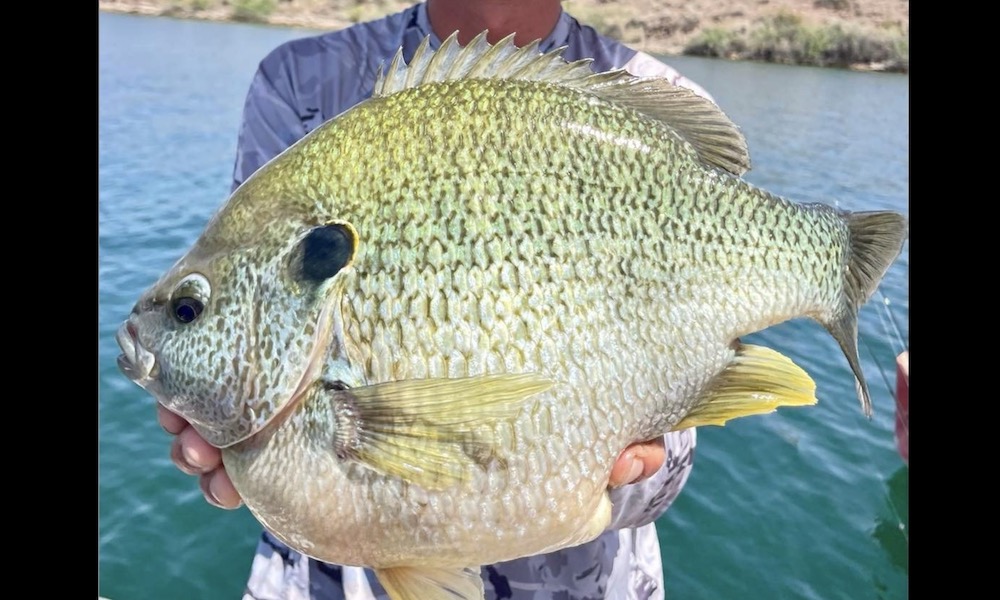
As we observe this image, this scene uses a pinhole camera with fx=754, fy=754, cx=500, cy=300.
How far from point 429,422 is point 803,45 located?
107 feet

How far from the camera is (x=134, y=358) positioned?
1223 millimetres

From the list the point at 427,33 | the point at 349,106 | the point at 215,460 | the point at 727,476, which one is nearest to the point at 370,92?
the point at 349,106

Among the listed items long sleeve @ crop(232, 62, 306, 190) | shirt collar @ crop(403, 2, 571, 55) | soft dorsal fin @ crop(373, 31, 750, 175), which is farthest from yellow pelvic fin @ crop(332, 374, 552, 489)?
shirt collar @ crop(403, 2, 571, 55)

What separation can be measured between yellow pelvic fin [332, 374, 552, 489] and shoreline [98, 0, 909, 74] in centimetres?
2712

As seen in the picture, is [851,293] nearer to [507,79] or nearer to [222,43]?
[507,79]

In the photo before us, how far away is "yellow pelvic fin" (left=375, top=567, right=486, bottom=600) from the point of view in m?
1.23

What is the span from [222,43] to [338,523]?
30.9 m

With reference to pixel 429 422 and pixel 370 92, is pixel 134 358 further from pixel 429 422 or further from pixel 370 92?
pixel 370 92

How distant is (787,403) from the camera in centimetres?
123

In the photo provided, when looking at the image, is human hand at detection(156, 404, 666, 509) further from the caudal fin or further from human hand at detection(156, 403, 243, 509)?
the caudal fin

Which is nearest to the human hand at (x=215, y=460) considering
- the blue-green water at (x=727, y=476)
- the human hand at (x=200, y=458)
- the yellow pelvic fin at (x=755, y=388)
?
the human hand at (x=200, y=458)

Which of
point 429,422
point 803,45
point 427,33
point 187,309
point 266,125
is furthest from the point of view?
point 803,45
